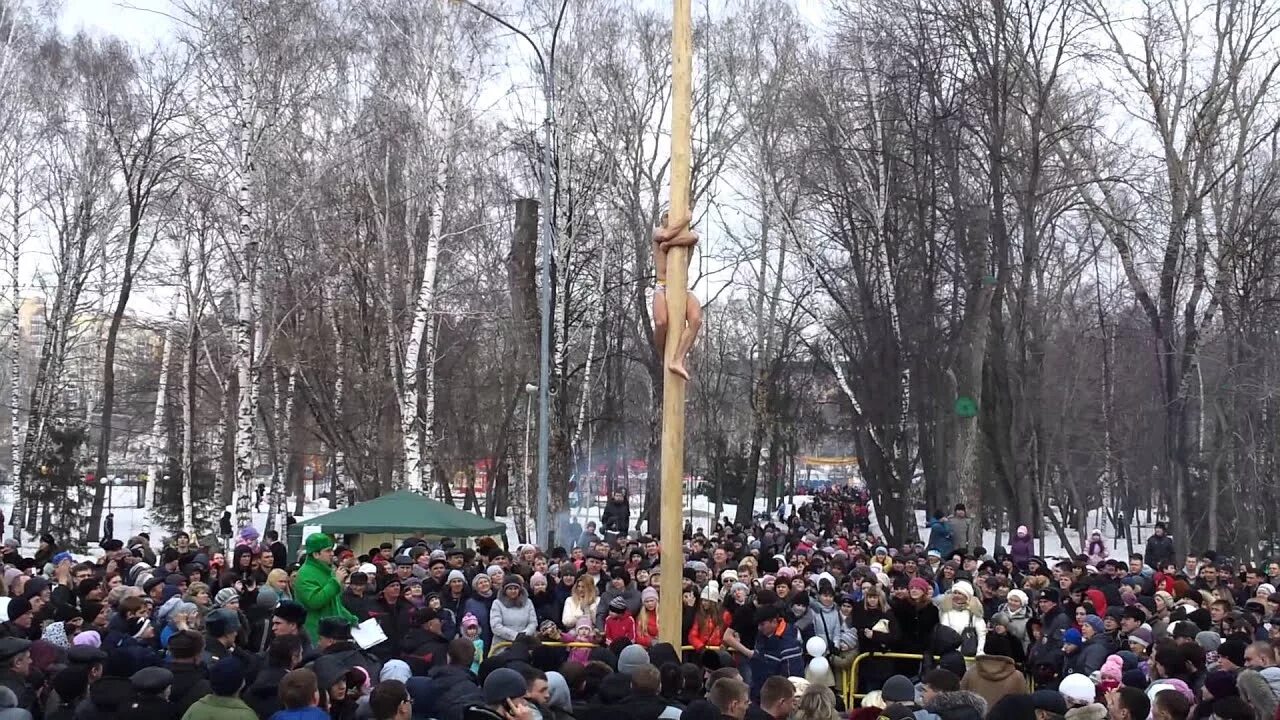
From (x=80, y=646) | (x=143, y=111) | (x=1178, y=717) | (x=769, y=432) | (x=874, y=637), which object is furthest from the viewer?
(x=769, y=432)

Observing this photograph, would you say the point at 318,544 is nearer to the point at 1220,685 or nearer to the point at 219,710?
the point at 219,710

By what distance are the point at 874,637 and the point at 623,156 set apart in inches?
1000

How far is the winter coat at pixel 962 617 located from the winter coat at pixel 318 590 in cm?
544

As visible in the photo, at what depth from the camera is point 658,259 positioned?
9.13 metres

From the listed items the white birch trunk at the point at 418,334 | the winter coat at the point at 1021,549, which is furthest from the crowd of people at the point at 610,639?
the white birch trunk at the point at 418,334

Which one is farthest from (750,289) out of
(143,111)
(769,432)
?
(143,111)

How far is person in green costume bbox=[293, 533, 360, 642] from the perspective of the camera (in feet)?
35.9

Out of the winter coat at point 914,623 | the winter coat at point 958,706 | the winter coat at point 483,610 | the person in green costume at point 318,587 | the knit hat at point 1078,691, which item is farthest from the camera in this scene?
the winter coat at point 483,610

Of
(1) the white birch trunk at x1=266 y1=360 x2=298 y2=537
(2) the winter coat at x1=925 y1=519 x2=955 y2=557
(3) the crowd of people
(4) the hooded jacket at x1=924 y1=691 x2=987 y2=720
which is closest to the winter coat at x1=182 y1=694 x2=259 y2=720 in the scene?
(3) the crowd of people

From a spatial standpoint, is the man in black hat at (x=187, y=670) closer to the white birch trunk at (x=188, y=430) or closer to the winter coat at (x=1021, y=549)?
the winter coat at (x=1021, y=549)

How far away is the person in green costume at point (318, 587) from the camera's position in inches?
431

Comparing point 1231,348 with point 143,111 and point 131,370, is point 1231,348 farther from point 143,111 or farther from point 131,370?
point 131,370

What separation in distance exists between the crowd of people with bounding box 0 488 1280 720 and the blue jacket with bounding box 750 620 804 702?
0.07 feet

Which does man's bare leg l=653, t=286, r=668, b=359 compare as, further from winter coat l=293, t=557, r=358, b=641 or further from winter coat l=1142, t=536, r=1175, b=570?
winter coat l=1142, t=536, r=1175, b=570
